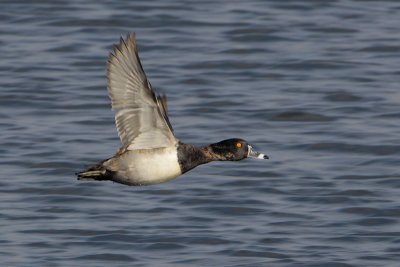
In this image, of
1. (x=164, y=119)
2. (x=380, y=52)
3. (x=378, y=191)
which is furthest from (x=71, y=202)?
(x=380, y=52)

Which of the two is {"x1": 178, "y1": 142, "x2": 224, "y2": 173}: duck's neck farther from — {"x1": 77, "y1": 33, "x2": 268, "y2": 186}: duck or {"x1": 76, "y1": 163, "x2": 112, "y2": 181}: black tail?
{"x1": 76, "y1": 163, "x2": 112, "y2": 181}: black tail

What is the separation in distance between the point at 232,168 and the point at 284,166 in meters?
0.54

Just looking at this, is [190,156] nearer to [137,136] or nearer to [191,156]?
[191,156]

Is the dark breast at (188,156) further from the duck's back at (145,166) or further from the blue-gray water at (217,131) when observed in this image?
the blue-gray water at (217,131)

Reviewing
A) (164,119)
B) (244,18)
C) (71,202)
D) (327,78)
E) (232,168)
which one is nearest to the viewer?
(164,119)

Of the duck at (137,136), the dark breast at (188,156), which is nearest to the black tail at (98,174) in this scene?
the duck at (137,136)

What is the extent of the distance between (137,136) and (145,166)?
0.77 ft

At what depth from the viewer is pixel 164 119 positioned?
1005 cm

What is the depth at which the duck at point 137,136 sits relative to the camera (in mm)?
9898

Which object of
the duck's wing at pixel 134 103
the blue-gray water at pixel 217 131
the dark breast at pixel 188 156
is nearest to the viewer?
the duck's wing at pixel 134 103

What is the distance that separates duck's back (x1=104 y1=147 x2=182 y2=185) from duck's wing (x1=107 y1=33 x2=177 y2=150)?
0.17ft

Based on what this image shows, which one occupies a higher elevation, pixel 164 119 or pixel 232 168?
pixel 164 119

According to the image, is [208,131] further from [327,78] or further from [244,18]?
[244,18]

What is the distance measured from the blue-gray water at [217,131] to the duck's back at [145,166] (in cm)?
232
